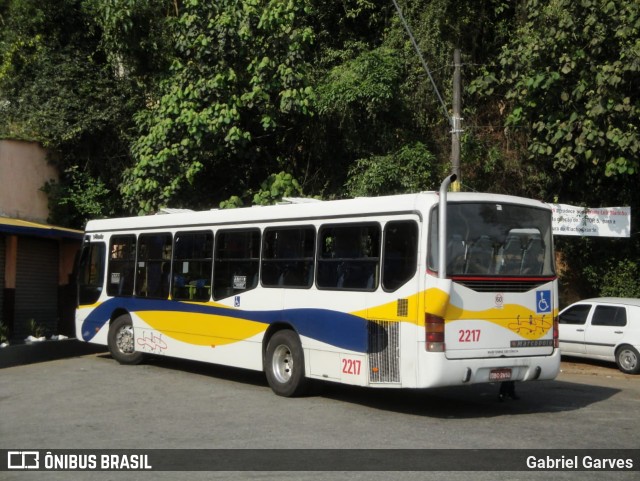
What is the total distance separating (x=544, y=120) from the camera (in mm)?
18578

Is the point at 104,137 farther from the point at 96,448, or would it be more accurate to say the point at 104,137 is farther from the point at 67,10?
the point at 96,448

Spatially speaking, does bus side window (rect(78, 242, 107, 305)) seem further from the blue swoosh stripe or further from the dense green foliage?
the dense green foliage

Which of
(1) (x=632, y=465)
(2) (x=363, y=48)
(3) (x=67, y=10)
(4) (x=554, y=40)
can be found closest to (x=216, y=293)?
(1) (x=632, y=465)

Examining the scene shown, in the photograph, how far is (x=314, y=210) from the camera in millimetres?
12398

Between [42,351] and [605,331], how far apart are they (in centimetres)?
1126

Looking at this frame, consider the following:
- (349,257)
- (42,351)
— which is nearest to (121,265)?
(42,351)

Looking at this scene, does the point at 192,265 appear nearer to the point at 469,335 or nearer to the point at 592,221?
the point at 469,335

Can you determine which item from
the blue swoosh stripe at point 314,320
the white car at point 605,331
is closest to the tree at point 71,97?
the blue swoosh stripe at point 314,320

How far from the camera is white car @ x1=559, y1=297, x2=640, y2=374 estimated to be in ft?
55.8

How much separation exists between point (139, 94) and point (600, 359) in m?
14.1

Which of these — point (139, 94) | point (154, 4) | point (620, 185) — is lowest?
point (620, 185)

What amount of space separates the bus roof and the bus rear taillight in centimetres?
132

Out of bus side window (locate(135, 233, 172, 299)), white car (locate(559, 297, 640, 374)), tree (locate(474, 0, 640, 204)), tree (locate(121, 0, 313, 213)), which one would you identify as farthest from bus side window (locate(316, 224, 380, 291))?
tree (locate(121, 0, 313, 213))

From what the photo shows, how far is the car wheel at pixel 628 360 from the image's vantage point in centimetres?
1683
